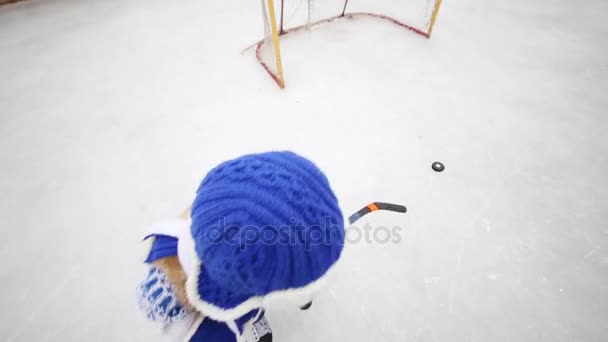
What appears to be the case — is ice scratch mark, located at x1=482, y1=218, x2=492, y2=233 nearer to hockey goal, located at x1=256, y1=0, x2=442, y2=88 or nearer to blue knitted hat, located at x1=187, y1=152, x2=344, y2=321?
blue knitted hat, located at x1=187, y1=152, x2=344, y2=321

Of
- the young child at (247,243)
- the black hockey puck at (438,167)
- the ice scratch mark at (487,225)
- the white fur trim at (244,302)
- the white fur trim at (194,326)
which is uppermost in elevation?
the young child at (247,243)

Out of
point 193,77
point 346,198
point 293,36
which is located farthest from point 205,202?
point 293,36

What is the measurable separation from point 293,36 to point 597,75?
1.90 m

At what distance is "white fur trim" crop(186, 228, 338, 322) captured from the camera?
0.35m

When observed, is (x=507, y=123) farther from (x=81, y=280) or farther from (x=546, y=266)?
(x=81, y=280)

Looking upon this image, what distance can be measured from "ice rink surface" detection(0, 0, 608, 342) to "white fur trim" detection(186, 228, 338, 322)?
1.60 ft

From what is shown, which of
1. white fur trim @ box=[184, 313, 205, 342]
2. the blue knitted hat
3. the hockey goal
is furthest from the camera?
the hockey goal

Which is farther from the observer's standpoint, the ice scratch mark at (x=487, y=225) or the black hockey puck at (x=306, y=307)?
the ice scratch mark at (x=487, y=225)

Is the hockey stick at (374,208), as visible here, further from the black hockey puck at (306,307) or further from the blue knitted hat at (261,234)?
the blue knitted hat at (261,234)

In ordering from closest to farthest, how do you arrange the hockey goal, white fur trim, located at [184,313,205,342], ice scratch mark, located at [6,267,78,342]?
1. white fur trim, located at [184,313,205,342]
2. ice scratch mark, located at [6,267,78,342]
3. the hockey goal

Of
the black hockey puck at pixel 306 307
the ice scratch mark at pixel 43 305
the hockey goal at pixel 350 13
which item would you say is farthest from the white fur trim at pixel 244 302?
the hockey goal at pixel 350 13

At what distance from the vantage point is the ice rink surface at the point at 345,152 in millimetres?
810

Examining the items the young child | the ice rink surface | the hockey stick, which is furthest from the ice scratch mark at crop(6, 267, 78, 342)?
the hockey stick

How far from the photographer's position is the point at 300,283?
1.18 ft
